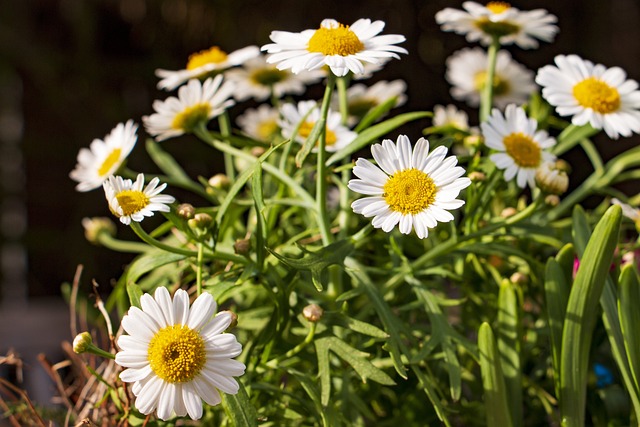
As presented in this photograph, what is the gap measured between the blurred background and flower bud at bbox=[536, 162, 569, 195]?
3.98ft

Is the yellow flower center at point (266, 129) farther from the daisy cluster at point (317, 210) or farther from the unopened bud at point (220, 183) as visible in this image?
the unopened bud at point (220, 183)

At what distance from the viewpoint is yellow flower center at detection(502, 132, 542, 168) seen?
0.53 meters

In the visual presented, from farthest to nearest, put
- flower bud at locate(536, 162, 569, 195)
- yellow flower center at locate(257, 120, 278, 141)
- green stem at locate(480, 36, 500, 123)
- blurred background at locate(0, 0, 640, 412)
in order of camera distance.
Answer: blurred background at locate(0, 0, 640, 412) < yellow flower center at locate(257, 120, 278, 141) < green stem at locate(480, 36, 500, 123) < flower bud at locate(536, 162, 569, 195)

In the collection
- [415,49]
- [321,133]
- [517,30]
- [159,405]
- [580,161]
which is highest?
[415,49]

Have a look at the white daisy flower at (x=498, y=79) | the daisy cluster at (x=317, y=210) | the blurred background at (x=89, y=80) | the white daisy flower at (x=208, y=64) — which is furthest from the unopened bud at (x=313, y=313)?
the blurred background at (x=89, y=80)

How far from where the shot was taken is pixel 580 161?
190cm

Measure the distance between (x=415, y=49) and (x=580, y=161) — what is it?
504 mm

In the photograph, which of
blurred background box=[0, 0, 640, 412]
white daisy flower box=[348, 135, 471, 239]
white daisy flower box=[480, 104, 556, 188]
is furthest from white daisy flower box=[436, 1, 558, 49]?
blurred background box=[0, 0, 640, 412]

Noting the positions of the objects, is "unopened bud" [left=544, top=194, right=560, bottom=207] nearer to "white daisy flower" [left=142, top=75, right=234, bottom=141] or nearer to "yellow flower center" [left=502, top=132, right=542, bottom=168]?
"yellow flower center" [left=502, top=132, right=542, bottom=168]

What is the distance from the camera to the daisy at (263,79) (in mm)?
710

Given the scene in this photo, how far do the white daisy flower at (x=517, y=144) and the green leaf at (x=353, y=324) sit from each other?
141 mm

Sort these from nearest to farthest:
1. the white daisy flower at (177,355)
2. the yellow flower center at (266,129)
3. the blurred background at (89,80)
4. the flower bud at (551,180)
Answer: the white daisy flower at (177,355) → the flower bud at (551,180) → the yellow flower center at (266,129) → the blurred background at (89,80)

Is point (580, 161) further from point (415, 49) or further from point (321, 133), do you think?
point (321, 133)

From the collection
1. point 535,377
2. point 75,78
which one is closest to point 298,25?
point 75,78
